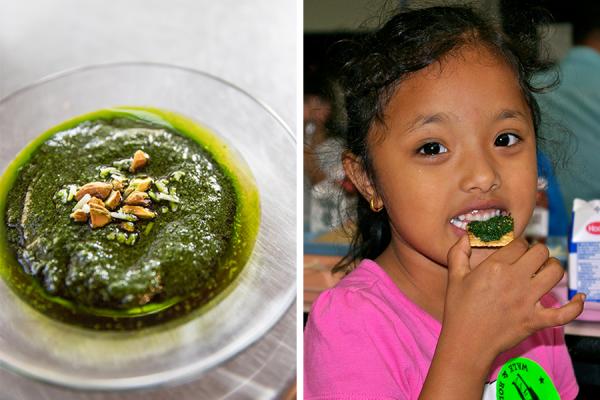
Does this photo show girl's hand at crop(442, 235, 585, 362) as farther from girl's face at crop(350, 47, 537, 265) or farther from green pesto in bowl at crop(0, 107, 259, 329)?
green pesto in bowl at crop(0, 107, 259, 329)

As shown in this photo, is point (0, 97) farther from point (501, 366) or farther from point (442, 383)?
point (501, 366)

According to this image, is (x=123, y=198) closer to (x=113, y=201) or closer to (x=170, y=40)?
(x=113, y=201)

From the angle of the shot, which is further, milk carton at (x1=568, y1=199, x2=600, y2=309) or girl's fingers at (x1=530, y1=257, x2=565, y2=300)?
milk carton at (x1=568, y1=199, x2=600, y2=309)

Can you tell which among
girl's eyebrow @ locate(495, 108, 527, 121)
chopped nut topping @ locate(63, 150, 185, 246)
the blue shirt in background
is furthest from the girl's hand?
the blue shirt in background

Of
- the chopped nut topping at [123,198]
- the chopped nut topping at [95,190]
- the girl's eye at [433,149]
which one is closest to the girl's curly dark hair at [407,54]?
the girl's eye at [433,149]

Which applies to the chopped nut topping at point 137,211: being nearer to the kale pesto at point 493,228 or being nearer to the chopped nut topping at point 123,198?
the chopped nut topping at point 123,198

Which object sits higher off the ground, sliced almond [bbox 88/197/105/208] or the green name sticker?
sliced almond [bbox 88/197/105/208]

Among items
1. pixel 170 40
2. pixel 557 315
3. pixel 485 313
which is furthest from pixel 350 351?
pixel 170 40
